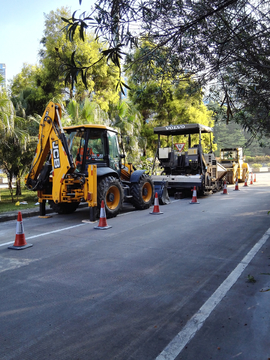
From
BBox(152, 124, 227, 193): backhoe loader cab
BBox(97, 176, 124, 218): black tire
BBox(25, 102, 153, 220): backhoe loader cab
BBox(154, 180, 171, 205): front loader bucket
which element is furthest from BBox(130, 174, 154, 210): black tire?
BBox(152, 124, 227, 193): backhoe loader cab

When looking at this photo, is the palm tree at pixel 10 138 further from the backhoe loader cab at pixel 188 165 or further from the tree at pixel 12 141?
the backhoe loader cab at pixel 188 165

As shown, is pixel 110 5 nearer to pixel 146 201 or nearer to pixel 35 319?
pixel 35 319

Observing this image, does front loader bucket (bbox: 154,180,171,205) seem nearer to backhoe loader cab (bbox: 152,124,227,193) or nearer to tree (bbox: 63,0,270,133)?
backhoe loader cab (bbox: 152,124,227,193)

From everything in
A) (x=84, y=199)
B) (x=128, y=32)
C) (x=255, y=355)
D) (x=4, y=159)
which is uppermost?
(x=128, y=32)

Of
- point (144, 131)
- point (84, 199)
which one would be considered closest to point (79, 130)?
point (84, 199)

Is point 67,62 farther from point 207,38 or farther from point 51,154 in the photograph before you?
point 207,38

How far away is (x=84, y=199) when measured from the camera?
368 inches

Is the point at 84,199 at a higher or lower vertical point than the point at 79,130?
lower

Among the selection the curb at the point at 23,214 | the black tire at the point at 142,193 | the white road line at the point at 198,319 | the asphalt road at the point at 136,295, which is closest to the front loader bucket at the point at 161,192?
the black tire at the point at 142,193

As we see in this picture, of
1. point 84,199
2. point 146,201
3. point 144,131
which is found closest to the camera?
point 84,199

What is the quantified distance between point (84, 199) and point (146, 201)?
10.8ft

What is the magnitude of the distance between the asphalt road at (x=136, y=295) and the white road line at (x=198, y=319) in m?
0.01

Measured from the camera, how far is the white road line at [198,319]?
304 cm

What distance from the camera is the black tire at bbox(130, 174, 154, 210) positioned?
37.4 ft
